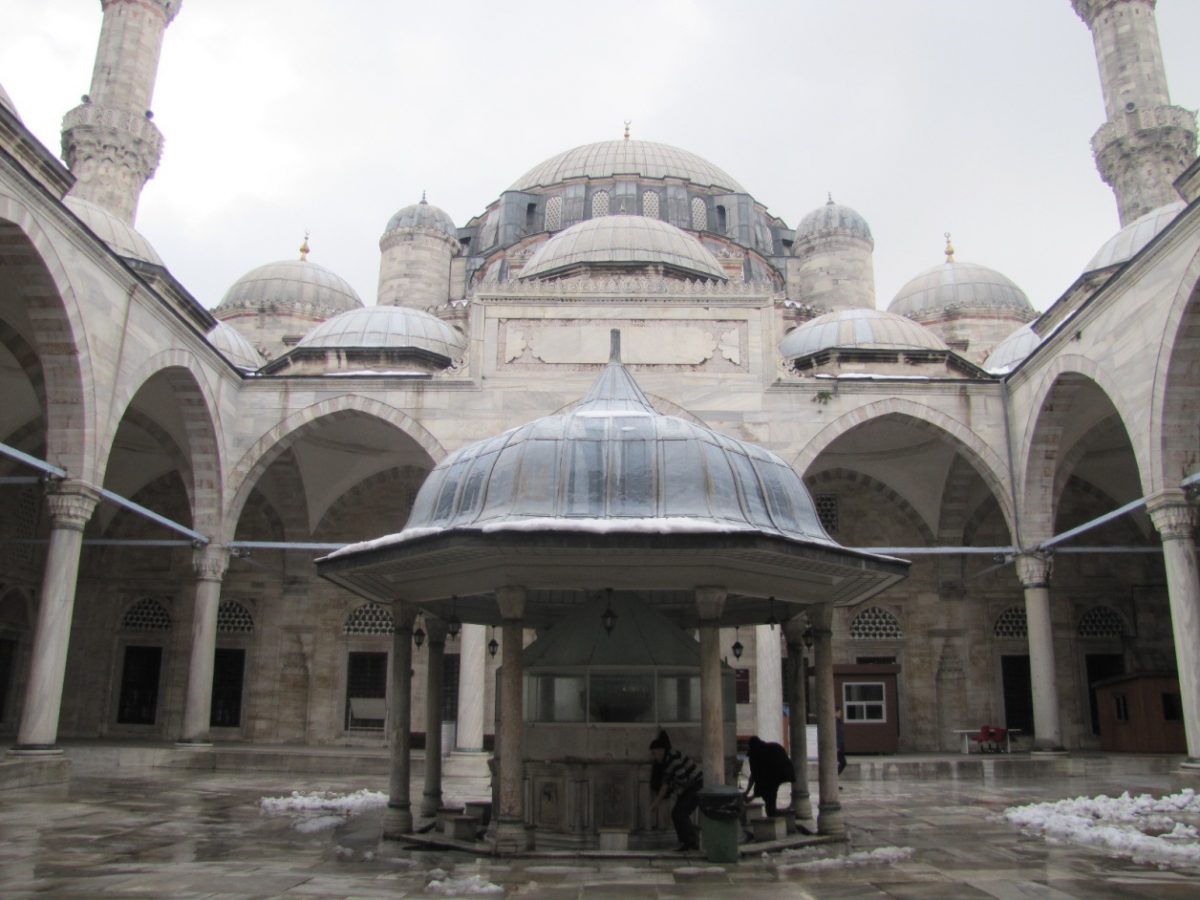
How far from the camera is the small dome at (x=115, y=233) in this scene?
52.4ft

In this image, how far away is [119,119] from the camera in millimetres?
19031

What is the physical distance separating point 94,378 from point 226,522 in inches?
153

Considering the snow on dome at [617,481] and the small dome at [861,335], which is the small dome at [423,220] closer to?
the small dome at [861,335]

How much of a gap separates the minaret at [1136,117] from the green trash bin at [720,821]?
60.4 ft

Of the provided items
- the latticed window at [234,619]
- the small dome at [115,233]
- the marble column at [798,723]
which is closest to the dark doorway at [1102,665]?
the marble column at [798,723]

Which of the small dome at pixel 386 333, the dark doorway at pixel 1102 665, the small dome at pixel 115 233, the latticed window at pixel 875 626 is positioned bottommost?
the dark doorway at pixel 1102 665

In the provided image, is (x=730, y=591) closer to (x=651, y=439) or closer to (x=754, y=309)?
(x=651, y=439)

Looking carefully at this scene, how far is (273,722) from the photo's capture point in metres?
17.4

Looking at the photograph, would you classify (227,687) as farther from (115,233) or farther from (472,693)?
(115,233)

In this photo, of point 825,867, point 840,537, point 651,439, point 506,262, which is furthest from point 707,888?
point 506,262

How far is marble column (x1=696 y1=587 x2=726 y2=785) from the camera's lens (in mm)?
5707

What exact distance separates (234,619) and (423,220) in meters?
10.5

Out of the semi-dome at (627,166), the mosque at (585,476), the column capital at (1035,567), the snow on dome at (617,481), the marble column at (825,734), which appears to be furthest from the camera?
the semi-dome at (627,166)

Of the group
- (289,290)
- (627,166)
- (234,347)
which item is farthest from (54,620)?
(627,166)
